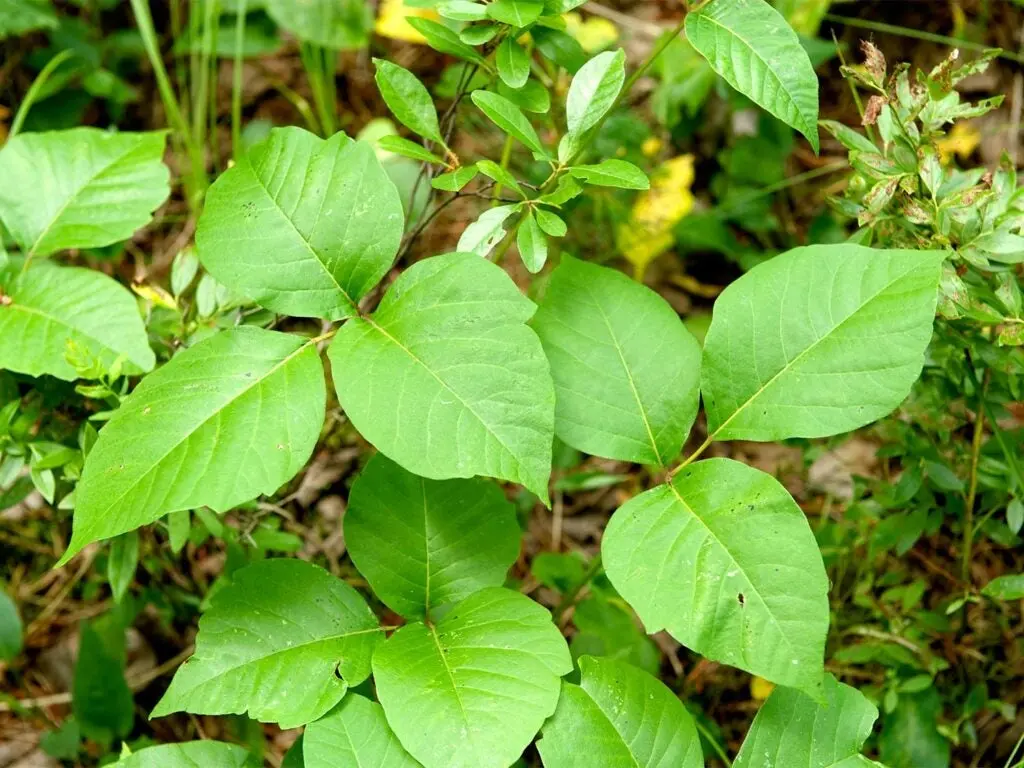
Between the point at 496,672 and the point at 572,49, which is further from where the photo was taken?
the point at 572,49

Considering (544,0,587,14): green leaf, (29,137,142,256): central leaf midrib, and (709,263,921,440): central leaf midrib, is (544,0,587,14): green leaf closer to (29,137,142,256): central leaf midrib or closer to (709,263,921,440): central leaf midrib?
→ (709,263,921,440): central leaf midrib

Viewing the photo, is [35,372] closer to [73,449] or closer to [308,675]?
[73,449]

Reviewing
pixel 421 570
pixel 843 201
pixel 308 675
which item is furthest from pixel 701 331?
pixel 308 675

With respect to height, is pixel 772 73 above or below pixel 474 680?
above

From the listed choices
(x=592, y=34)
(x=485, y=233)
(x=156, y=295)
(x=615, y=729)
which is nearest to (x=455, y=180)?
(x=485, y=233)

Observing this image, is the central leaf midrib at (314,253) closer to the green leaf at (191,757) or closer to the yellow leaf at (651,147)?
the green leaf at (191,757)

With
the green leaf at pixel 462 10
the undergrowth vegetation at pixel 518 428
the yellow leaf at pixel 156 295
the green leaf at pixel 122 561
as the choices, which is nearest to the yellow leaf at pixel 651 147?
the undergrowth vegetation at pixel 518 428

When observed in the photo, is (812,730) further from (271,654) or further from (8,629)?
(8,629)
